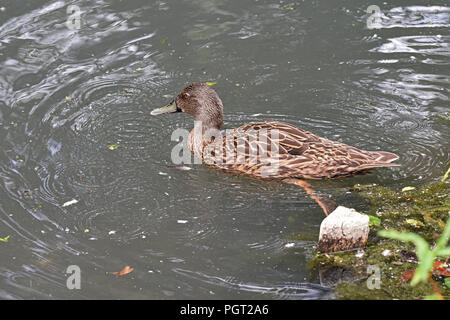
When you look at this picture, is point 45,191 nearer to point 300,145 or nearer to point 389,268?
point 300,145

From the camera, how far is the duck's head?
7.77 m

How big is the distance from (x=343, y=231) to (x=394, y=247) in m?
0.49

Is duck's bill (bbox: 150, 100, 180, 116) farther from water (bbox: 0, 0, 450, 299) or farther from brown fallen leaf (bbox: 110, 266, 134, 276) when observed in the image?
brown fallen leaf (bbox: 110, 266, 134, 276)

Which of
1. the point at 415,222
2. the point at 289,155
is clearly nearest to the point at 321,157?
the point at 289,155

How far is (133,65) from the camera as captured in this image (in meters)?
9.52

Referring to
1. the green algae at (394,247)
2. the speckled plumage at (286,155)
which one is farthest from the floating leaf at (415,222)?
the speckled plumage at (286,155)

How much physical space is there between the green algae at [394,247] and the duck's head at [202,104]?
2.03 meters

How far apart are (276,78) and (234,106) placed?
903 mm

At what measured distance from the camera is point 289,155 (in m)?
7.09

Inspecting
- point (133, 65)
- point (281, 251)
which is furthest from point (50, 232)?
point (133, 65)

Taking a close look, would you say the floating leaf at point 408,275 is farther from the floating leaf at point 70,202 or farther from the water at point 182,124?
the floating leaf at point 70,202

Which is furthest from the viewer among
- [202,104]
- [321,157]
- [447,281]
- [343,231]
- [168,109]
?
[168,109]

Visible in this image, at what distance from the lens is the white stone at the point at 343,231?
17.5ft

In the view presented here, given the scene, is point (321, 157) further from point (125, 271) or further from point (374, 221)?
point (125, 271)
